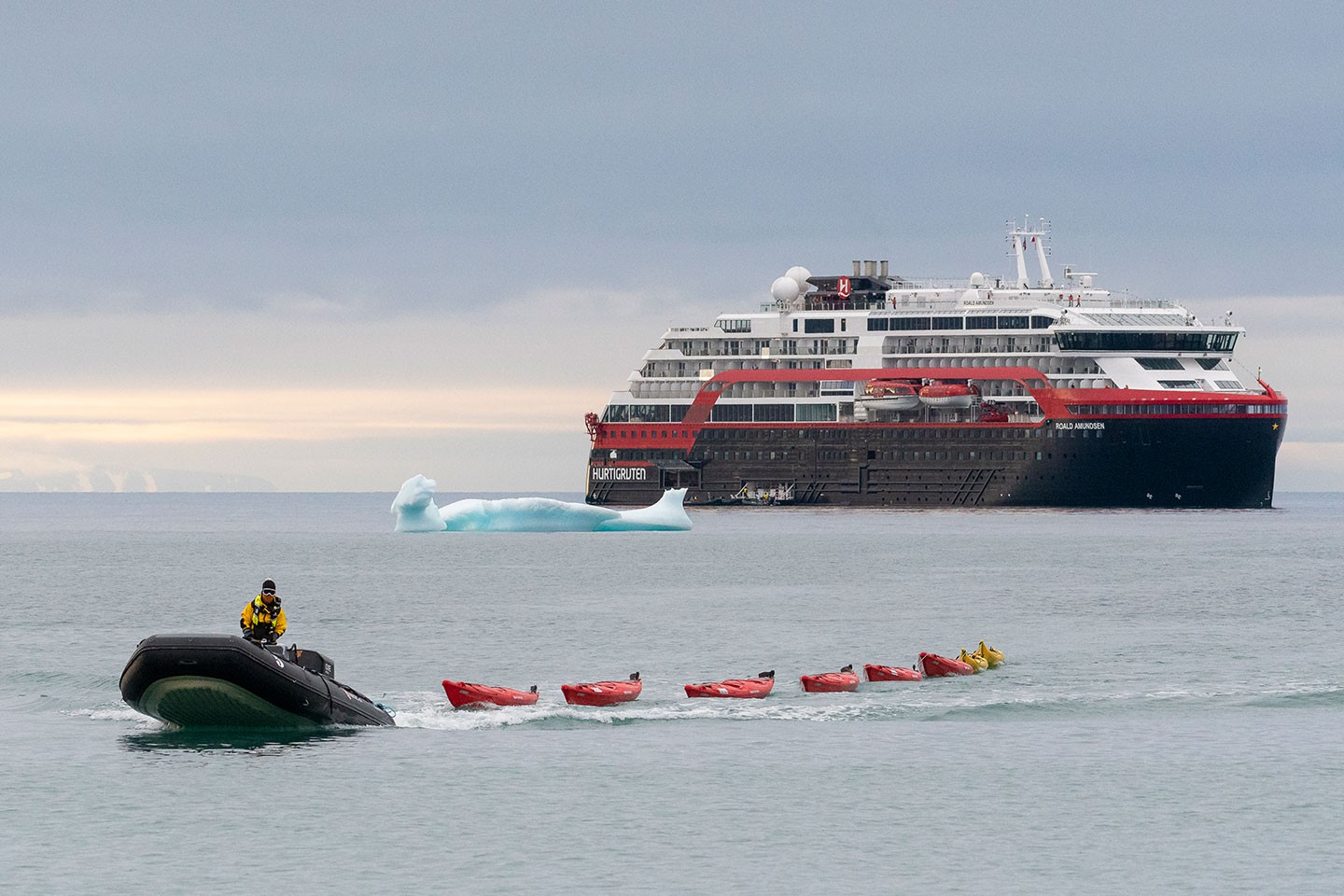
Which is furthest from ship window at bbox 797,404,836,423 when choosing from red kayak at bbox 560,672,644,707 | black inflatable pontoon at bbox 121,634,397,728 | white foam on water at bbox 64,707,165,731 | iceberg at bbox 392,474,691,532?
black inflatable pontoon at bbox 121,634,397,728

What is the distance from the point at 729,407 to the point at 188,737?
117 metres

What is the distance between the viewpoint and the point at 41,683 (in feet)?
171

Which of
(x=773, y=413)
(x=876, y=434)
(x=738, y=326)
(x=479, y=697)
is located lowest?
(x=479, y=697)

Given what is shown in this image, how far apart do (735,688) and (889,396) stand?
337 ft

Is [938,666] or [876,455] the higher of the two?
[876,455]

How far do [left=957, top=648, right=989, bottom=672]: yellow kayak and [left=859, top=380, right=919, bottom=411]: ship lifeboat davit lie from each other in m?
95.0

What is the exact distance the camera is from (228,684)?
3903 centimetres

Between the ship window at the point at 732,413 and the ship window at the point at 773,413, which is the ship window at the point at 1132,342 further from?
the ship window at the point at 732,413

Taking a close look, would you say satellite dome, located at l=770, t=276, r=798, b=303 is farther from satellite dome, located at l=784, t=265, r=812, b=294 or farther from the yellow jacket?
the yellow jacket

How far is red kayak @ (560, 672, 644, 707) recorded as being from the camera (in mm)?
46188

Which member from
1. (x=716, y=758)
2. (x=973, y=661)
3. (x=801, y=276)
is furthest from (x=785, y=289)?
(x=716, y=758)

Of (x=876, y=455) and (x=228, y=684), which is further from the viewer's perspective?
(x=876, y=455)

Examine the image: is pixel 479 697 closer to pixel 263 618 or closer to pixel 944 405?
pixel 263 618

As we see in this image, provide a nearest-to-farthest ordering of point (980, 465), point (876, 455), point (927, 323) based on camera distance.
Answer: point (980, 465), point (876, 455), point (927, 323)
